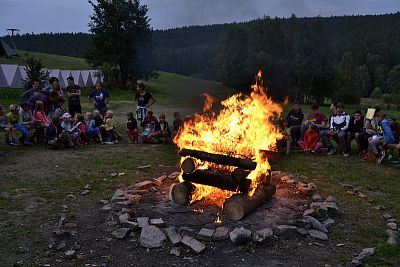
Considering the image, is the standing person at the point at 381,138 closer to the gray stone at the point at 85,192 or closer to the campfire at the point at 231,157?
the campfire at the point at 231,157

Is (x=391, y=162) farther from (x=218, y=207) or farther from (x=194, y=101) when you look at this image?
(x=218, y=207)

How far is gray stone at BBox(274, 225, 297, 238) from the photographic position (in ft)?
17.4

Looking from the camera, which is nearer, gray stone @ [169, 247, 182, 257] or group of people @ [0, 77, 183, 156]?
gray stone @ [169, 247, 182, 257]

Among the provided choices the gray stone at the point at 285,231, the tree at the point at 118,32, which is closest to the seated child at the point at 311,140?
the gray stone at the point at 285,231

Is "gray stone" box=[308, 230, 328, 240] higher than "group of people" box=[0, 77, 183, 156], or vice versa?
"group of people" box=[0, 77, 183, 156]

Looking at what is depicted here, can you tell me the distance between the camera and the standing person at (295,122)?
11.9 meters

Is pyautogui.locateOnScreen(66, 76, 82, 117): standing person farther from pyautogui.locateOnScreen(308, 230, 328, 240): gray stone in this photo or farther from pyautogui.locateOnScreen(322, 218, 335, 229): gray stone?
pyautogui.locateOnScreen(308, 230, 328, 240): gray stone

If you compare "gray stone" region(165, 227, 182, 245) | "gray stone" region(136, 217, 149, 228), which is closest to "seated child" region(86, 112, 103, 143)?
"gray stone" region(136, 217, 149, 228)

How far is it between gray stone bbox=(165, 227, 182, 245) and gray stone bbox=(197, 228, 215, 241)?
27cm

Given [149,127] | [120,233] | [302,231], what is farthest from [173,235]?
[149,127]

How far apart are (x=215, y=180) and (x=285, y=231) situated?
4.69 feet

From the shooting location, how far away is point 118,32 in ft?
129

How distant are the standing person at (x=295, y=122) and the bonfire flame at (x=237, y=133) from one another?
3.66 metres

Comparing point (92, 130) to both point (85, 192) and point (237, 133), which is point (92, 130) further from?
point (237, 133)
